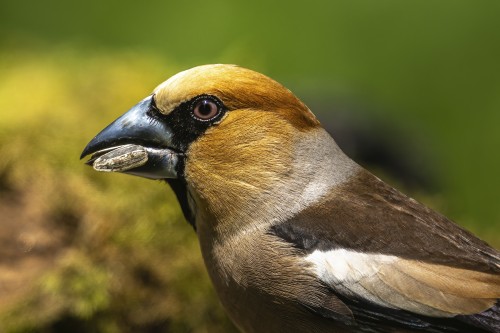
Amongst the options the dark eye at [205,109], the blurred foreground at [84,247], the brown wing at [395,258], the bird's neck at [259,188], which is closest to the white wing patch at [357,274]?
the brown wing at [395,258]

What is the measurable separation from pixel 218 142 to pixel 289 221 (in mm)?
361

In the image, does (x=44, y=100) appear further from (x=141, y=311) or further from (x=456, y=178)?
(x=456, y=178)

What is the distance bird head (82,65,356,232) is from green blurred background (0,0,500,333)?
69cm

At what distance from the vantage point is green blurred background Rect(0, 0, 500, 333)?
344 cm

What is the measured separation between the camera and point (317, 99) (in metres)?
5.96

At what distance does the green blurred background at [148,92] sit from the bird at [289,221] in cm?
63

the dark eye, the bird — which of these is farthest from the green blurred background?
the dark eye

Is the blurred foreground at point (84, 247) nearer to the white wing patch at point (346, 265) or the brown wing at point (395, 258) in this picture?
the brown wing at point (395, 258)

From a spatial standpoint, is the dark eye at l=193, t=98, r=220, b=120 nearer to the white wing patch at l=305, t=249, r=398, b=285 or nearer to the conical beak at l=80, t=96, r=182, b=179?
the conical beak at l=80, t=96, r=182, b=179

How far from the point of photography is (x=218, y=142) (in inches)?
112

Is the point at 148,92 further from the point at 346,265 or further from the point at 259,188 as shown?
the point at 346,265

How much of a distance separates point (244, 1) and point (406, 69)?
162 centimetres

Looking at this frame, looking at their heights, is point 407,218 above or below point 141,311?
above

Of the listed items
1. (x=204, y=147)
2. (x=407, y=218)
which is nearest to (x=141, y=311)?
(x=204, y=147)
